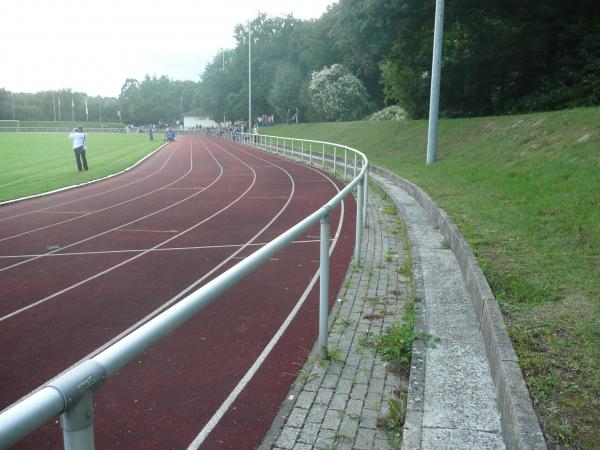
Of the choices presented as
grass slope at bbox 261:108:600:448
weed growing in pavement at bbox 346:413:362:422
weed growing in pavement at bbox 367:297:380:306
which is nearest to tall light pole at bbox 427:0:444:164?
grass slope at bbox 261:108:600:448

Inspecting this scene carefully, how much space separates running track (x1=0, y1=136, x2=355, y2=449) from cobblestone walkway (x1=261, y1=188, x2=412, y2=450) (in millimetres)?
163

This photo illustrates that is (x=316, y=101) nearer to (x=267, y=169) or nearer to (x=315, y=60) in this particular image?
(x=315, y=60)

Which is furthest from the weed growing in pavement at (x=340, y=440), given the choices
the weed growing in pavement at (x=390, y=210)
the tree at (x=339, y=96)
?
the tree at (x=339, y=96)

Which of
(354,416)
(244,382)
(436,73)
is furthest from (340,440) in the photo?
(436,73)

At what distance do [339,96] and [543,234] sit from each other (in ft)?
127

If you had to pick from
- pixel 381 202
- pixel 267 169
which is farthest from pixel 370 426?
pixel 267 169

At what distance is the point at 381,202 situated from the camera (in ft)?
39.8

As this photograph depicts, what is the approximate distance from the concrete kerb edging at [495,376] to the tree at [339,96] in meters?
39.6

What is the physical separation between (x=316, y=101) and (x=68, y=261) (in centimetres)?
4006

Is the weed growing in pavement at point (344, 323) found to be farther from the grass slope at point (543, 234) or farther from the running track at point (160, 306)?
the grass slope at point (543, 234)

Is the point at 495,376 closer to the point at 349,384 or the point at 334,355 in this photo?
the point at 349,384

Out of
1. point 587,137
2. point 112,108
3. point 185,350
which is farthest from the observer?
point 112,108

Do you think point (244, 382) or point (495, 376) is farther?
point (244, 382)

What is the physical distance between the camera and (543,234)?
266 inches
